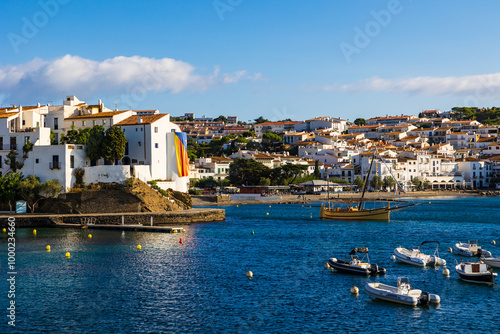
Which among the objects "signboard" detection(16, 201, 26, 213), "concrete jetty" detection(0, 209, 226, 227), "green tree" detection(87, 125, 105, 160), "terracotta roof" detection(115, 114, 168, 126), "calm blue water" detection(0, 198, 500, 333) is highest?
"terracotta roof" detection(115, 114, 168, 126)

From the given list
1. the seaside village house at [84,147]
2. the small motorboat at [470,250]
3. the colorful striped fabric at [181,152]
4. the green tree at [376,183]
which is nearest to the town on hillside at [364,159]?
the green tree at [376,183]

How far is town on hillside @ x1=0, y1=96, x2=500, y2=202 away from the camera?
211 feet

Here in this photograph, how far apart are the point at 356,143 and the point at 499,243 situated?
125 m

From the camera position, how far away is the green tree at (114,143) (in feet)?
210

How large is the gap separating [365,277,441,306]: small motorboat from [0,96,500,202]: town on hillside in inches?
1626

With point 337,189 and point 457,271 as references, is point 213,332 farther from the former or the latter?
point 337,189

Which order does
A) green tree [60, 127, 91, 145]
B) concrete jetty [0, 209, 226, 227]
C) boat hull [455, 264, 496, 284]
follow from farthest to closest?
green tree [60, 127, 91, 145]
concrete jetty [0, 209, 226, 227]
boat hull [455, 264, 496, 284]

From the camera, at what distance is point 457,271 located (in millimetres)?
32062

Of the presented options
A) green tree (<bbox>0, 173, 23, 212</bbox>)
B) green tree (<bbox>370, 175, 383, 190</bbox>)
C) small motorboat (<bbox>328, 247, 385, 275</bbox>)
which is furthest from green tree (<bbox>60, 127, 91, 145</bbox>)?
green tree (<bbox>370, 175, 383, 190</bbox>)

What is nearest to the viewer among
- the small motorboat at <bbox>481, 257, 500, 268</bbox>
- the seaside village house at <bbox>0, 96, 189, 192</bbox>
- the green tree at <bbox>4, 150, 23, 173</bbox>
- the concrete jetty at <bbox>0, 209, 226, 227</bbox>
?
the small motorboat at <bbox>481, 257, 500, 268</bbox>

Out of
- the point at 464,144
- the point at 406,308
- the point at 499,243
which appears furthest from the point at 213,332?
the point at 464,144

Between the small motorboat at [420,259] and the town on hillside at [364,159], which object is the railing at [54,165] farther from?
the town on hillside at [364,159]

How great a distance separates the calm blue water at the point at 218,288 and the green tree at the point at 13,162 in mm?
16034

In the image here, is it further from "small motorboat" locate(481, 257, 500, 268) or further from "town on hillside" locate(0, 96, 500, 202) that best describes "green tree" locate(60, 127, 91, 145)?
"small motorboat" locate(481, 257, 500, 268)
